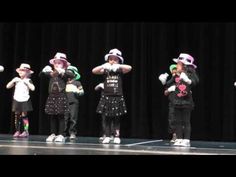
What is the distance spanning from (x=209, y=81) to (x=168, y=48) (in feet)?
3.34

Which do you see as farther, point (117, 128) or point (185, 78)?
point (117, 128)

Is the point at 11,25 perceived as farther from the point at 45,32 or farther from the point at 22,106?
the point at 22,106

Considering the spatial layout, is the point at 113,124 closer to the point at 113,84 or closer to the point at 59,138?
the point at 113,84

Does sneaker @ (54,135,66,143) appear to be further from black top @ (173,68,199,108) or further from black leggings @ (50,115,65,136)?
black top @ (173,68,199,108)

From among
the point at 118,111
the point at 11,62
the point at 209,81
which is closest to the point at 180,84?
the point at 118,111

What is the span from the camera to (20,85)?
26.8 feet

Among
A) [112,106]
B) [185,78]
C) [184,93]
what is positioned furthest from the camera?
[112,106]

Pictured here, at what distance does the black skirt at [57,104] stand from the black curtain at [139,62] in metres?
2.22

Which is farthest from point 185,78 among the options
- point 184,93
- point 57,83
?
point 57,83

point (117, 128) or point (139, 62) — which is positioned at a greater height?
point (139, 62)

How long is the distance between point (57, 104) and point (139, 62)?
2.56 m

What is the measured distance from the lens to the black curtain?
870cm

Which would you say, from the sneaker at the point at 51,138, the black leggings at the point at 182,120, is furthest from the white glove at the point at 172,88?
the sneaker at the point at 51,138

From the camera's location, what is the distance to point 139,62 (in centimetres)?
915
